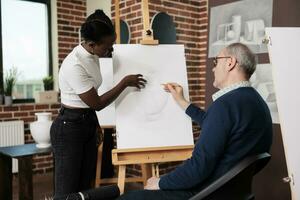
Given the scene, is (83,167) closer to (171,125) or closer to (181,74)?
(171,125)

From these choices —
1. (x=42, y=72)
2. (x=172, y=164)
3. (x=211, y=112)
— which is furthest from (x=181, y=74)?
(x=42, y=72)

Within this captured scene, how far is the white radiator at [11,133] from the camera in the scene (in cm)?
391

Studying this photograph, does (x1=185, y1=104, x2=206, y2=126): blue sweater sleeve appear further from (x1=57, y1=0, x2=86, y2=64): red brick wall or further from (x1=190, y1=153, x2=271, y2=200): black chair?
(x1=57, y1=0, x2=86, y2=64): red brick wall

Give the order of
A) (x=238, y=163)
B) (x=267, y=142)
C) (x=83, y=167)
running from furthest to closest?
(x=83, y=167) < (x=267, y=142) < (x=238, y=163)

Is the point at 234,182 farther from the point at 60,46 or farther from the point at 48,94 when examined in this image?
the point at 60,46

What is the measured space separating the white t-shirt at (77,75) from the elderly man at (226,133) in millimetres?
611

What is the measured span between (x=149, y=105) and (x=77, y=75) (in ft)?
1.74

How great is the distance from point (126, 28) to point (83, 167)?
6.31ft

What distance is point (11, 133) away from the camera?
396 cm

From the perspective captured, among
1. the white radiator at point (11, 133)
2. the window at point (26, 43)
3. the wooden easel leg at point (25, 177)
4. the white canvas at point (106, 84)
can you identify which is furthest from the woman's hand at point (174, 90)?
the window at point (26, 43)

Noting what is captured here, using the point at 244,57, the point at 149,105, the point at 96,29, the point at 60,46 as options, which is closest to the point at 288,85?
the point at 244,57

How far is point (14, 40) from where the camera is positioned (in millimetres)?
4266

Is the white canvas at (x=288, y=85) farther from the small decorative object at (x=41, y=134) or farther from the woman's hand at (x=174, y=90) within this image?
the small decorative object at (x=41, y=134)

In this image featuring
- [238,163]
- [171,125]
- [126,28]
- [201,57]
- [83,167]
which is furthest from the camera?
[201,57]
